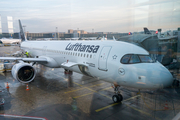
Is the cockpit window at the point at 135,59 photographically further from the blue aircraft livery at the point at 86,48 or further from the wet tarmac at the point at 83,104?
the wet tarmac at the point at 83,104

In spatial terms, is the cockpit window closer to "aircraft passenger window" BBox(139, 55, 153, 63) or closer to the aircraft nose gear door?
"aircraft passenger window" BBox(139, 55, 153, 63)

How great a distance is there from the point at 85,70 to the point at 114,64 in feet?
7.57

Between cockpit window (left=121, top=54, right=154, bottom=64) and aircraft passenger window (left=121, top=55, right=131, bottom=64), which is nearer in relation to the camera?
cockpit window (left=121, top=54, right=154, bottom=64)

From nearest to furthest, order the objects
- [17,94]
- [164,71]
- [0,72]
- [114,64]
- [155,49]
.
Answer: [164,71] → [114,64] → [155,49] → [17,94] → [0,72]

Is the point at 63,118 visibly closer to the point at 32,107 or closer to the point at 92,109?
the point at 92,109

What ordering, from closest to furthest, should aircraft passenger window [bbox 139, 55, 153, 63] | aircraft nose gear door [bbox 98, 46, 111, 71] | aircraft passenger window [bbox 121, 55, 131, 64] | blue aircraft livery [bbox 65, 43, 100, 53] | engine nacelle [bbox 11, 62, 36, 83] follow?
aircraft passenger window [bbox 139, 55, 153, 63] → aircraft passenger window [bbox 121, 55, 131, 64] → aircraft nose gear door [bbox 98, 46, 111, 71] → blue aircraft livery [bbox 65, 43, 100, 53] → engine nacelle [bbox 11, 62, 36, 83]

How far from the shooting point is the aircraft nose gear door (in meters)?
6.85

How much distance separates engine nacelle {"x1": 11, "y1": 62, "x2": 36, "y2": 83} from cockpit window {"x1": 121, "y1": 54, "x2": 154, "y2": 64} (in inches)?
277

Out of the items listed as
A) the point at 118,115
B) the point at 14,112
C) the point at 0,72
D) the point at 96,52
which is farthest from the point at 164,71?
the point at 0,72

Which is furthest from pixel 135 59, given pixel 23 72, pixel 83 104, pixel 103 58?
pixel 23 72

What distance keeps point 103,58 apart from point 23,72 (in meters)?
6.28

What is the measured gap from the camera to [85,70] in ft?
26.8

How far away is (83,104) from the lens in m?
6.98

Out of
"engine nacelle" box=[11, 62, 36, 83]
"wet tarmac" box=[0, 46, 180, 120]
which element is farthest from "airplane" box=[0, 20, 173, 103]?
"wet tarmac" box=[0, 46, 180, 120]
